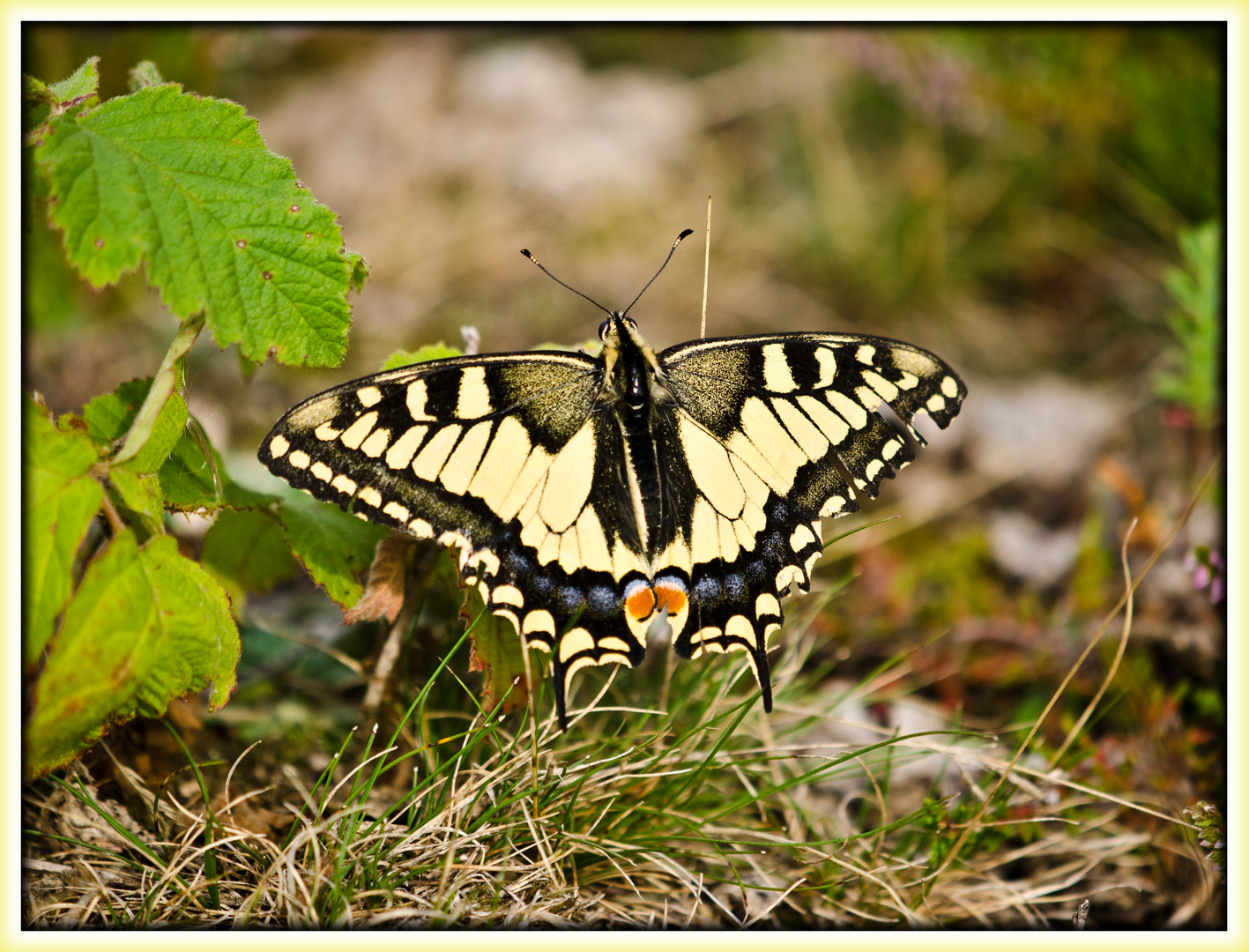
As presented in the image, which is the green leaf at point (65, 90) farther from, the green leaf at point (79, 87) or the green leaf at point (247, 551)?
the green leaf at point (247, 551)

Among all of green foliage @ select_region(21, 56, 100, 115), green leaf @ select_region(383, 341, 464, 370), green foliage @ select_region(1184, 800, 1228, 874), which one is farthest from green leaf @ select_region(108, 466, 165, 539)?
green foliage @ select_region(1184, 800, 1228, 874)

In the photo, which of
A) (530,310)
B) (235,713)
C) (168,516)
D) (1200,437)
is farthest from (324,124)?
(1200,437)

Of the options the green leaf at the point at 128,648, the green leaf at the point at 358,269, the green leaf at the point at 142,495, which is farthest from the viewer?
the green leaf at the point at 358,269

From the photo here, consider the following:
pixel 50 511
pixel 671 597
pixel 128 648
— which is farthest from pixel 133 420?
pixel 671 597

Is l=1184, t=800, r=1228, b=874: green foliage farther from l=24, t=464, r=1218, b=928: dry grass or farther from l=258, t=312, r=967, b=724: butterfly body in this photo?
l=258, t=312, r=967, b=724: butterfly body

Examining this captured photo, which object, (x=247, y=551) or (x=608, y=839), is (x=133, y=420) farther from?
(x=608, y=839)

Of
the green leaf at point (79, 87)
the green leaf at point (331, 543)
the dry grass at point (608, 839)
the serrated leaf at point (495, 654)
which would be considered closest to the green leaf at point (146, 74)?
the green leaf at point (79, 87)
